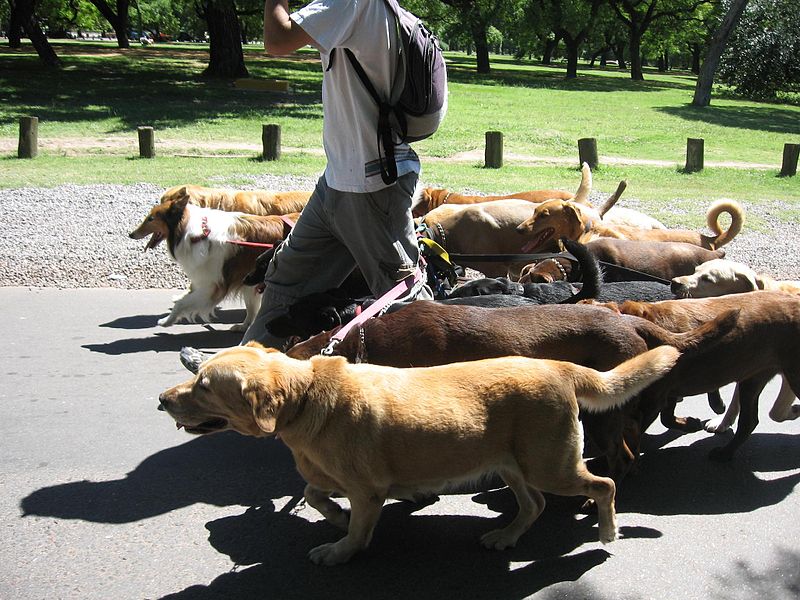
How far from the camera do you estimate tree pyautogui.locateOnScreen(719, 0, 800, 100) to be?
4131 cm

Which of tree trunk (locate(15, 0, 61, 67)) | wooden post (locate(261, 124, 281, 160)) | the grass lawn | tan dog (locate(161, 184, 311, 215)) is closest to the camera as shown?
tan dog (locate(161, 184, 311, 215))

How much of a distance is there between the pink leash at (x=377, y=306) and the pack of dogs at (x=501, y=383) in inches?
2.0

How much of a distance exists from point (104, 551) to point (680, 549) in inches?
117

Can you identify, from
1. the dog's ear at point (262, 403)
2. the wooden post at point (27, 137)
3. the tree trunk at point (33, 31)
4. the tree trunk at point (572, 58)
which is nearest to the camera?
the dog's ear at point (262, 403)

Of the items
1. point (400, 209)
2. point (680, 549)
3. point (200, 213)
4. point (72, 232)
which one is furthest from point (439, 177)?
point (680, 549)

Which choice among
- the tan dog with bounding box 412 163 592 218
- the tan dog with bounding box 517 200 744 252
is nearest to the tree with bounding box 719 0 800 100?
the tan dog with bounding box 412 163 592 218

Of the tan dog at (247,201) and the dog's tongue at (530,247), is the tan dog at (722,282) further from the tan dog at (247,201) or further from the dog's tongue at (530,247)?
the tan dog at (247,201)

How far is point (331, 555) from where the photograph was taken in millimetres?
4145

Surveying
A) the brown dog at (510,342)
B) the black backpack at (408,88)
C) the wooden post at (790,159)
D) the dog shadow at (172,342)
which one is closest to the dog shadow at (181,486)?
the brown dog at (510,342)

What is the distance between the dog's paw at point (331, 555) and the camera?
4133 millimetres

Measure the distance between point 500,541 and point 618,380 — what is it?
3.45ft

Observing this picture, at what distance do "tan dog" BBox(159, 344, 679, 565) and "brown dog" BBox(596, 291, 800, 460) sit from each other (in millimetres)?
943

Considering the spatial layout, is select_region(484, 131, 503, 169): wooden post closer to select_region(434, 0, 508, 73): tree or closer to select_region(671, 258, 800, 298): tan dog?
select_region(671, 258, 800, 298): tan dog

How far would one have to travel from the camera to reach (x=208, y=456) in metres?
5.38
